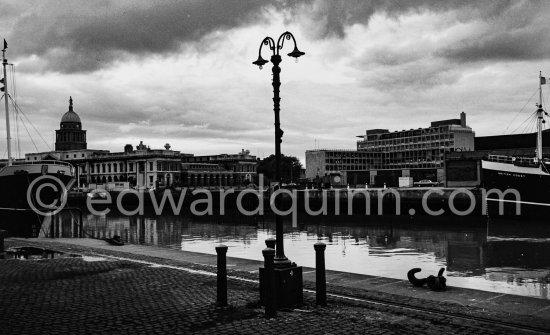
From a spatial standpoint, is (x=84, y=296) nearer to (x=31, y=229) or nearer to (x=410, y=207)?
(x=31, y=229)

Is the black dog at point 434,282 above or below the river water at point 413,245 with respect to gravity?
above

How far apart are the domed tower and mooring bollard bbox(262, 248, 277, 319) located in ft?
625

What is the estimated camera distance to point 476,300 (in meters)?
11.0

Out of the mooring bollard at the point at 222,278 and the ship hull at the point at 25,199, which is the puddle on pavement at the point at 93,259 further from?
the ship hull at the point at 25,199

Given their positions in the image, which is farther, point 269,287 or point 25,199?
point 25,199

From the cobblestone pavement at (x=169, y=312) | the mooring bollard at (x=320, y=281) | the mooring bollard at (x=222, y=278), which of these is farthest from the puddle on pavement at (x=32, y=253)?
the mooring bollard at (x=320, y=281)

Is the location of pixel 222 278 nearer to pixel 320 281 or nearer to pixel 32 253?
pixel 320 281

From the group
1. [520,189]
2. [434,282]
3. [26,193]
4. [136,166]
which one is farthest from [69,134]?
[434,282]

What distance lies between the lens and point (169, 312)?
10.2 meters

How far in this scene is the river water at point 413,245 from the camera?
64.4ft

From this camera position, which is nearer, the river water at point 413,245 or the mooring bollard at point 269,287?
the mooring bollard at point 269,287

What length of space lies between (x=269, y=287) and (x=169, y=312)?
205cm

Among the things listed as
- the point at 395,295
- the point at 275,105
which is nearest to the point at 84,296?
the point at 275,105

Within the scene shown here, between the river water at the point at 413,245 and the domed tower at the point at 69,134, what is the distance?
149 metres
